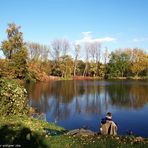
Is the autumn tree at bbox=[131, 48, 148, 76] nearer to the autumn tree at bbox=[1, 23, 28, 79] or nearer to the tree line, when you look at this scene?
the tree line

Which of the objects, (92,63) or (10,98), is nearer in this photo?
(10,98)

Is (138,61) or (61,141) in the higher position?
(138,61)

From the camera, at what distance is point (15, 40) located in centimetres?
5219

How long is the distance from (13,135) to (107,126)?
3.63 metres

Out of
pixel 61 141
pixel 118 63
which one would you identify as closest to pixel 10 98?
pixel 61 141

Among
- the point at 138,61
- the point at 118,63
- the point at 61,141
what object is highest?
the point at 138,61

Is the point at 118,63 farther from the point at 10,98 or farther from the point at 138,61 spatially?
the point at 10,98

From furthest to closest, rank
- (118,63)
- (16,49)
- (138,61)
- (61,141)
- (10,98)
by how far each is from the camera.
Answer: (138,61), (118,63), (16,49), (10,98), (61,141)

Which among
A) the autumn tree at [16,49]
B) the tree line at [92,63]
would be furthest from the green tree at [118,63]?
the autumn tree at [16,49]

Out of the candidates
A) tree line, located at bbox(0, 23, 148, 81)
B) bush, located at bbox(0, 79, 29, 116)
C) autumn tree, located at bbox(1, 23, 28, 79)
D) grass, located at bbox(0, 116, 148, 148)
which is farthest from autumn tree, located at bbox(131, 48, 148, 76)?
grass, located at bbox(0, 116, 148, 148)

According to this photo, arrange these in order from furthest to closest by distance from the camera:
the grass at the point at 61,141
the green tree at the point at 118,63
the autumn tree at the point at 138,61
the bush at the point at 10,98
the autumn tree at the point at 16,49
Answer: the autumn tree at the point at 138,61 → the green tree at the point at 118,63 → the autumn tree at the point at 16,49 → the bush at the point at 10,98 → the grass at the point at 61,141

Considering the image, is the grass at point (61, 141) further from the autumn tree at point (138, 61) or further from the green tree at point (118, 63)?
the autumn tree at point (138, 61)

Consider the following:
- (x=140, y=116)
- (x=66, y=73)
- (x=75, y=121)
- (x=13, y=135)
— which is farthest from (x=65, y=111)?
(x=66, y=73)

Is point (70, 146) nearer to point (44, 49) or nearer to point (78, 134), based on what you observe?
point (78, 134)
